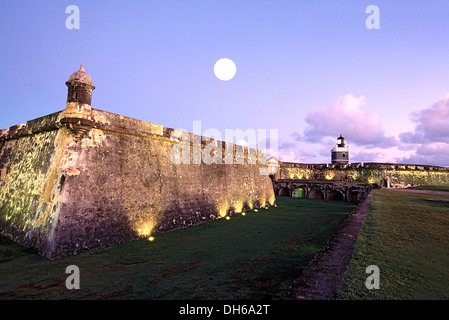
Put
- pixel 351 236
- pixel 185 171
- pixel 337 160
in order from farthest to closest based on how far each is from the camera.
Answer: pixel 337 160 < pixel 185 171 < pixel 351 236

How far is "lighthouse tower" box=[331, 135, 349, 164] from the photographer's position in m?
51.4

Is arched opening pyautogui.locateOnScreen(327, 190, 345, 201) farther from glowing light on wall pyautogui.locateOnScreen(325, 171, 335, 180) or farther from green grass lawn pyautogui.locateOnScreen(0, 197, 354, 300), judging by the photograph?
green grass lawn pyautogui.locateOnScreen(0, 197, 354, 300)

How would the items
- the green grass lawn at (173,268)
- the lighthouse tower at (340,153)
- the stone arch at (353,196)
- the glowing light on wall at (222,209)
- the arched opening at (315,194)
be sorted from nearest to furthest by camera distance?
the green grass lawn at (173,268) → the glowing light on wall at (222,209) → the stone arch at (353,196) → the arched opening at (315,194) → the lighthouse tower at (340,153)

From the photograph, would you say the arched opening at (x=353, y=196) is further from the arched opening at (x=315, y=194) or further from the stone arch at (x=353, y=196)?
the arched opening at (x=315, y=194)

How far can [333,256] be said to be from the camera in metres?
4.35

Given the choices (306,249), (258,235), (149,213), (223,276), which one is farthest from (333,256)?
(149,213)

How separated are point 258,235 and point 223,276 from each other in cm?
410

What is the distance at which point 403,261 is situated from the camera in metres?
3.73

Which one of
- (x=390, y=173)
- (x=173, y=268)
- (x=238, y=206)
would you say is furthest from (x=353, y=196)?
(x=173, y=268)

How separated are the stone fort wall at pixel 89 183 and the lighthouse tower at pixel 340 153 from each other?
47985 millimetres

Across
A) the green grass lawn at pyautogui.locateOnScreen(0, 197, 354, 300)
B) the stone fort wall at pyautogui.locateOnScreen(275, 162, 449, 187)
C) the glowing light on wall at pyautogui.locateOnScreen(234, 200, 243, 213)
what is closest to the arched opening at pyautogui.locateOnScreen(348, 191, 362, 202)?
the stone fort wall at pyautogui.locateOnScreen(275, 162, 449, 187)

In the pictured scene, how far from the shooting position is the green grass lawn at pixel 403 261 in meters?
2.76

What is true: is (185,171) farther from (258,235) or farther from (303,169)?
(303,169)

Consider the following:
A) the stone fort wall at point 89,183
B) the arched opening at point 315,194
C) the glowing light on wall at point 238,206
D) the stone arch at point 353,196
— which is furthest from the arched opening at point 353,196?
the stone fort wall at point 89,183
